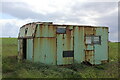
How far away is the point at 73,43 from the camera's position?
1356cm

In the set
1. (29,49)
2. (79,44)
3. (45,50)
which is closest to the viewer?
(45,50)

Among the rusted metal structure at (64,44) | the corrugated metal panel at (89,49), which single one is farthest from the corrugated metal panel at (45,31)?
the corrugated metal panel at (89,49)

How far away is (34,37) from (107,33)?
21.7ft

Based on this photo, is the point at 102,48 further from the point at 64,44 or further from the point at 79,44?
the point at 64,44

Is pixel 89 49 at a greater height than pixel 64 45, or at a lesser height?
lesser

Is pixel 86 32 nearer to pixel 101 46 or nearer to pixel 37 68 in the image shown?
pixel 101 46

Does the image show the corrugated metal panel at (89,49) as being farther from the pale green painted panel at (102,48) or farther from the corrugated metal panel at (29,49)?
the corrugated metal panel at (29,49)

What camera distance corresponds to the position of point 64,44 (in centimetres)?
1321

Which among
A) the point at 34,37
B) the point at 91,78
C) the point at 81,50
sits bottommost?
the point at 91,78

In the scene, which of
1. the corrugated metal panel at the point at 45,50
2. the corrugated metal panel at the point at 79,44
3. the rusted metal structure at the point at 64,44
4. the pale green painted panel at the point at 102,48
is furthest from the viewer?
the pale green painted panel at the point at 102,48

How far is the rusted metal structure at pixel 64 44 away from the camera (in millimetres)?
12586

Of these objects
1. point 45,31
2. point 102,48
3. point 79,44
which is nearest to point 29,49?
point 45,31

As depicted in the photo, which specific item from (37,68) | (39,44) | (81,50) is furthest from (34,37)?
(81,50)

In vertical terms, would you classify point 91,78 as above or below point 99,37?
below
